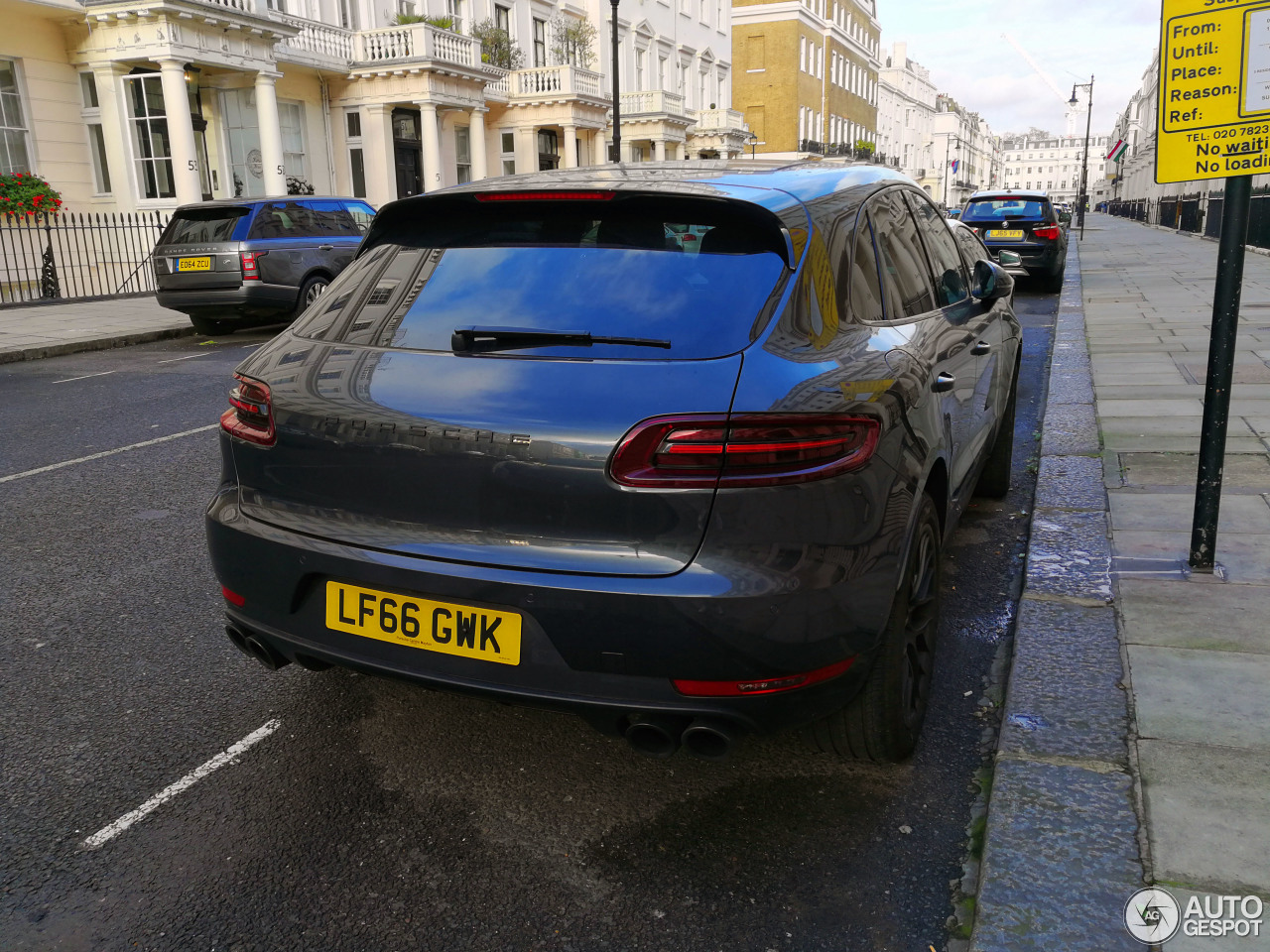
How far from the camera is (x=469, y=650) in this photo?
2.37 meters

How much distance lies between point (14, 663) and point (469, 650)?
2216mm

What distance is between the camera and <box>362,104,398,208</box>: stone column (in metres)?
25.8

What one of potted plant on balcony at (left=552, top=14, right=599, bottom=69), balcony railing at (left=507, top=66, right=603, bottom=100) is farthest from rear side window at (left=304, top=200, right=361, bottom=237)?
potted plant on balcony at (left=552, top=14, right=599, bottom=69)

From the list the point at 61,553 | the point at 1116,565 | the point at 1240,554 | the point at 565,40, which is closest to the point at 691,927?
the point at 1116,565

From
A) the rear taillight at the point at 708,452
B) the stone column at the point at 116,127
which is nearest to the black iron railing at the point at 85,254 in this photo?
the stone column at the point at 116,127

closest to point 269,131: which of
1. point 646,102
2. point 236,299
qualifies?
point 236,299

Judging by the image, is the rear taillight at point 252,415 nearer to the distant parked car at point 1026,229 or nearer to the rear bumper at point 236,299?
the rear bumper at point 236,299

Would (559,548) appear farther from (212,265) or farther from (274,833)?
(212,265)

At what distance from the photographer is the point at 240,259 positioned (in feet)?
44.2

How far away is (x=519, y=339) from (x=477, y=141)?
1108 inches

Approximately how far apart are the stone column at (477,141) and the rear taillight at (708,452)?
2772 centimetres

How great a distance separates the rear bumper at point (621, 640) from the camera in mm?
2215

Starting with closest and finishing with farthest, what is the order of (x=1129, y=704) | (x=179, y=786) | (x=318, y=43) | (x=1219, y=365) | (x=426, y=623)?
(x=426, y=623), (x=179, y=786), (x=1129, y=704), (x=1219, y=365), (x=318, y=43)

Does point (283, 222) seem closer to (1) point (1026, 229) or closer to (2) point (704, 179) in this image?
(1) point (1026, 229)
